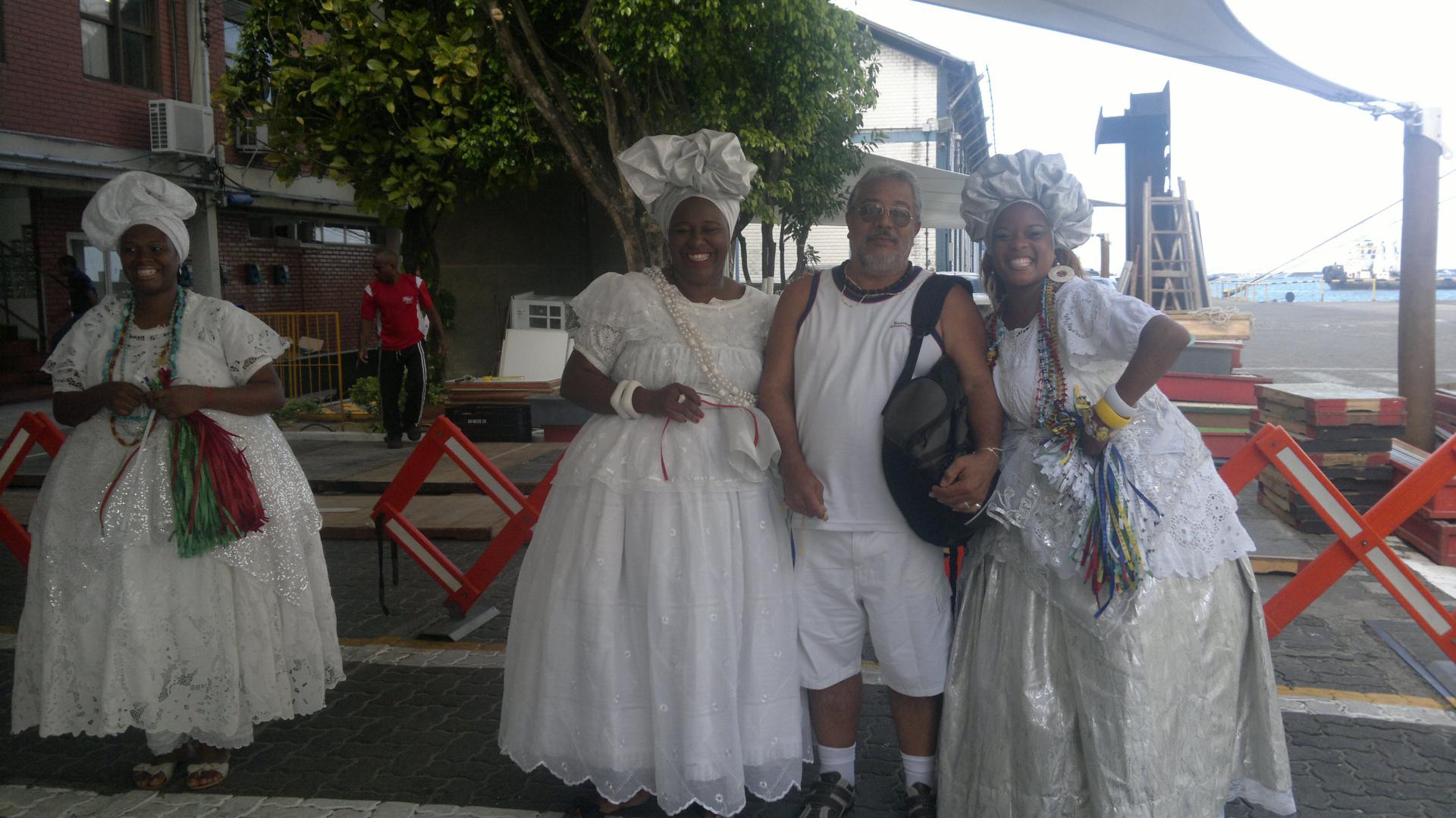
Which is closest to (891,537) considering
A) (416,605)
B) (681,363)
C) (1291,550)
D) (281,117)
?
(681,363)

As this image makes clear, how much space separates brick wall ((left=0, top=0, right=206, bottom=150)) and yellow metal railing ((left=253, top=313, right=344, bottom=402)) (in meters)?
3.88

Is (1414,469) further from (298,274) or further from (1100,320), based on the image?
(298,274)

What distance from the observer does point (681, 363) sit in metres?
3.21

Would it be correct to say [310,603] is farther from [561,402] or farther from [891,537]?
[561,402]

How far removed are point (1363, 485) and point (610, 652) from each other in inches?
255

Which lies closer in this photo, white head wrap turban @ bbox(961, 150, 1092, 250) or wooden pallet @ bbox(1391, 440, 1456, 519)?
white head wrap turban @ bbox(961, 150, 1092, 250)

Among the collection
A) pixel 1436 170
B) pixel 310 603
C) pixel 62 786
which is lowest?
pixel 62 786

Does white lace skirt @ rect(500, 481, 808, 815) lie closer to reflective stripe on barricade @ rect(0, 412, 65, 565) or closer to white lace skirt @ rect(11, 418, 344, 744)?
white lace skirt @ rect(11, 418, 344, 744)

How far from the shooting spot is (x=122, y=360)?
140 inches

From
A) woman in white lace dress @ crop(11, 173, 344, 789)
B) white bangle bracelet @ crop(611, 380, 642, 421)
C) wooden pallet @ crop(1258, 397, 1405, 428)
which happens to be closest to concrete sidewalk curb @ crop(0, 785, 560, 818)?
woman in white lace dress @ crop(11, 173, 344, 789)

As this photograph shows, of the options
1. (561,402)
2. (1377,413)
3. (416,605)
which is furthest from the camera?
(561,402)

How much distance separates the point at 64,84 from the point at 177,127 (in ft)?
5.27

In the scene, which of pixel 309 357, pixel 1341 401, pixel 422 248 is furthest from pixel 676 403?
pixel 309 357

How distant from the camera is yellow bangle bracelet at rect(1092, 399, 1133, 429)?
281 cm
